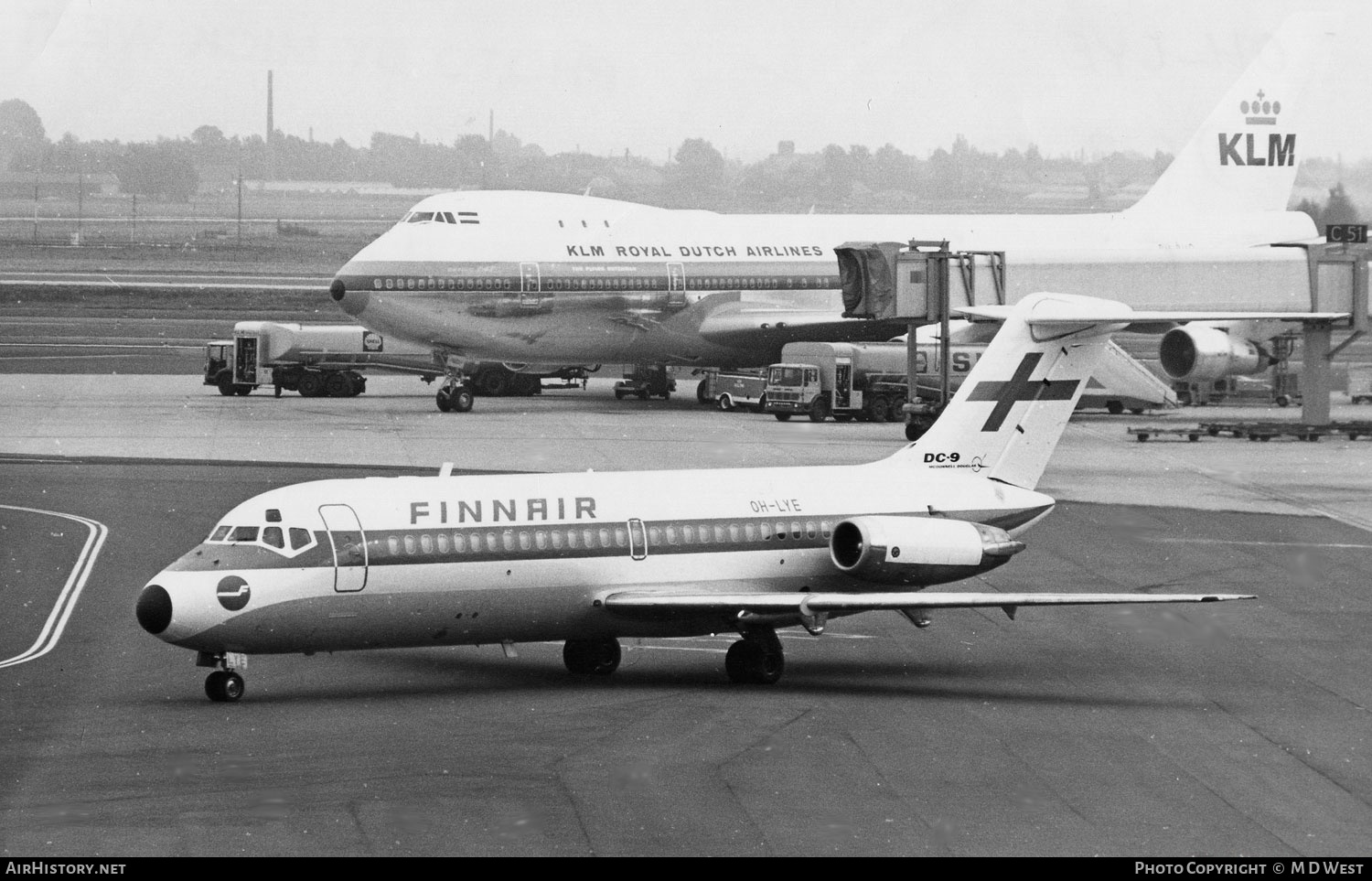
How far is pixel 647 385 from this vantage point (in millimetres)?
76562

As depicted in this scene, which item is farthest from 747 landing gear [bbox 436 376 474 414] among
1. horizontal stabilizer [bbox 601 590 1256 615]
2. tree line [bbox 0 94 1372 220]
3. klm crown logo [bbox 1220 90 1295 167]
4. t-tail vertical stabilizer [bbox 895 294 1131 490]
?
tree line [bbox 0 94 1372 220]

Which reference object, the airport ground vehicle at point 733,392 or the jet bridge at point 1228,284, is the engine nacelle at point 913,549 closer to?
the jet bridge at point 1228,284

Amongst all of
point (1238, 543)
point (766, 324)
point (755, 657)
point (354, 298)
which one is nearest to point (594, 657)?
point (755, 657)

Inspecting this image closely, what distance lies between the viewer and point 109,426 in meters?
63.4

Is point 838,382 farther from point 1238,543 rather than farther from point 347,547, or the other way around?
point 347,547

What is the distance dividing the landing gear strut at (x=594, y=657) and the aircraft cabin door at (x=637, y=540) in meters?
1.44

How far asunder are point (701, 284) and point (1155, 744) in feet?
158

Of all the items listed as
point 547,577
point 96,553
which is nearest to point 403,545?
point 547,577

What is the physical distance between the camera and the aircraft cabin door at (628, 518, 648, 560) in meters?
29.2

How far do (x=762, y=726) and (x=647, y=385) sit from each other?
5099cm

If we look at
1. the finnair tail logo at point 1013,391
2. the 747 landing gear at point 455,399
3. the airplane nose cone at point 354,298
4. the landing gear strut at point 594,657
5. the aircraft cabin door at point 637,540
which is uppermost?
the airplane nose cone at point 354,298

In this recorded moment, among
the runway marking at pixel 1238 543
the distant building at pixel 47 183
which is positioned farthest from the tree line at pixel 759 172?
the runway marking at pixel 1238 543

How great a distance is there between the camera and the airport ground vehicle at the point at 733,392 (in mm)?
72688
